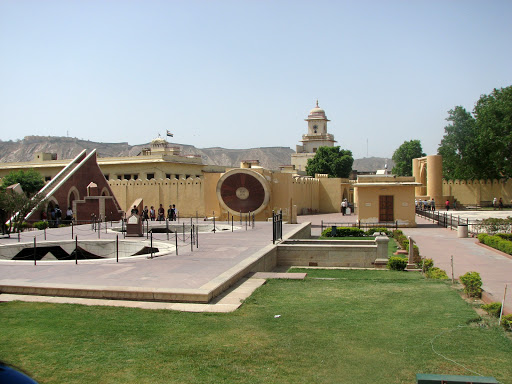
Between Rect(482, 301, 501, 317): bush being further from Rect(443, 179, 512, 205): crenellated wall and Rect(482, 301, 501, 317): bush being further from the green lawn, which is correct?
Rect(443, 179, 512, 205): crenellated wall

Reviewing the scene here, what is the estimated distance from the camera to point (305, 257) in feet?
54.5

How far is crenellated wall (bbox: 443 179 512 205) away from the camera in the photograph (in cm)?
4738

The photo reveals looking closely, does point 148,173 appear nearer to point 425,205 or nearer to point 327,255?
point 425,205

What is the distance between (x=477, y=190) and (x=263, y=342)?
46.2m

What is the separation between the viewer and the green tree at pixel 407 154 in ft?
245

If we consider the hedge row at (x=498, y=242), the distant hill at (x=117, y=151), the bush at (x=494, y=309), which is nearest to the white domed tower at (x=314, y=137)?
the distant hill at (x=117, y=151)

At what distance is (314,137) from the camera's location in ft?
293

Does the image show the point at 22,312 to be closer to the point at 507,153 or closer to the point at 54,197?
the point at 54,197

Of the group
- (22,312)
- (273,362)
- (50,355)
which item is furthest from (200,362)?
(22,312)

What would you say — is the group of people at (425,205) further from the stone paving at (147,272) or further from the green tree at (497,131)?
the stone paving at (147,272)

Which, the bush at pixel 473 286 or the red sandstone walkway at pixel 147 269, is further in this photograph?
the red sandstone walkway at pixel 147 269

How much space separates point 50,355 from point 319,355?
3273 mm

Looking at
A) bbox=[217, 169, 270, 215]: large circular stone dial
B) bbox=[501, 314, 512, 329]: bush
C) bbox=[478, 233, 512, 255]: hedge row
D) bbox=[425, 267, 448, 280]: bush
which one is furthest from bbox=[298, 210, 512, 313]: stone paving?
bbox=[217, 169, 270, 215]: large circular stone dial

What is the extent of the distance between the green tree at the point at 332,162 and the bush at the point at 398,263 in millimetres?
57413
